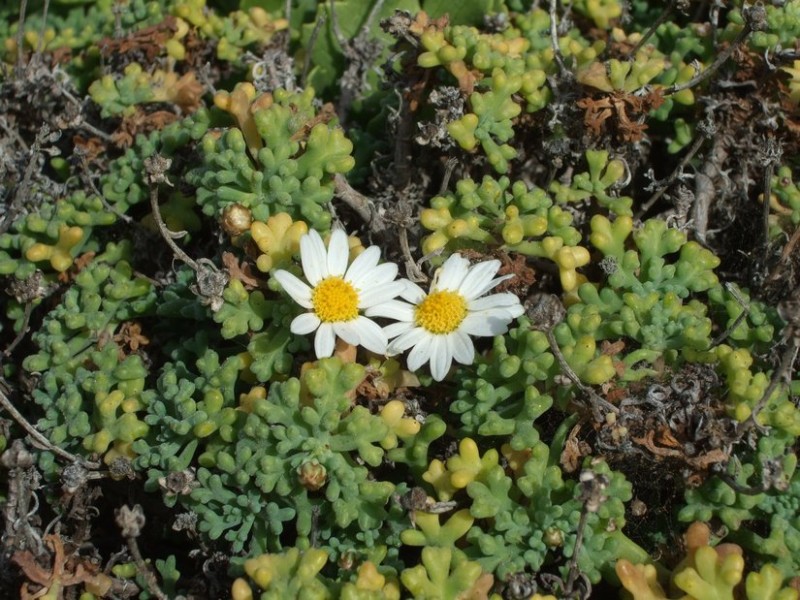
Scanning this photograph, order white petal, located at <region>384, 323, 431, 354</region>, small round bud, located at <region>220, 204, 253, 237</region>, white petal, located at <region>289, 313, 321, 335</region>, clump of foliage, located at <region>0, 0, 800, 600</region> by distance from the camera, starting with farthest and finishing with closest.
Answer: small round bud, located at <region>220, 204, 253, 237</region>
white petal, located at <region>384, 323, 431, 354</region>
white petal, located at <region>289, 313, 321, 335</region>
clump of foliage, located at <region>0, 0, 800, 600</region>

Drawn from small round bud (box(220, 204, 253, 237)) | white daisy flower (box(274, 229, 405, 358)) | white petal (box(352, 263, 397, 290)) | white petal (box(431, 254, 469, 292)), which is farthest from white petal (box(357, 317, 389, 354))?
small round bud (box(220, 204, 253, 237))

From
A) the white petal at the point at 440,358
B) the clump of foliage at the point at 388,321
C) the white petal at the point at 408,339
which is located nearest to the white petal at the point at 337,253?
the clump of foliage at the point at 388,321

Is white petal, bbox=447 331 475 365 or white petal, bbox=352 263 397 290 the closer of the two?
white petal, bbox=447 331 475 365

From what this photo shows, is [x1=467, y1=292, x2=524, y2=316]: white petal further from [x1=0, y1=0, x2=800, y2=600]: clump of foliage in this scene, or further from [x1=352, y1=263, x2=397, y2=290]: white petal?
[x1=352, y1=263, x2=397, y2=290]: white petal

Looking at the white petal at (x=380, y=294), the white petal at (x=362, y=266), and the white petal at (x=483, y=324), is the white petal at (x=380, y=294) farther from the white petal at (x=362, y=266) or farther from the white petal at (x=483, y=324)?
the white petal at (x=483, y=324)

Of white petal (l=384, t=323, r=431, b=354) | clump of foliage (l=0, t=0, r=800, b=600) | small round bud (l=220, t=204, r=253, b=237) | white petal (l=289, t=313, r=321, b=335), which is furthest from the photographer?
small round bud (l=220, t=204, r=253, b=237)

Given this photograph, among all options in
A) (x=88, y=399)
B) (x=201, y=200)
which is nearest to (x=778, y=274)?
(x=201, y=200)

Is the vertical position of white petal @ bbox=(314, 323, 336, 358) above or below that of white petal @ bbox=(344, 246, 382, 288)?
below

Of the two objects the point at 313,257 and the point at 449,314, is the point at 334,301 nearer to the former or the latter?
the point at 313,257
